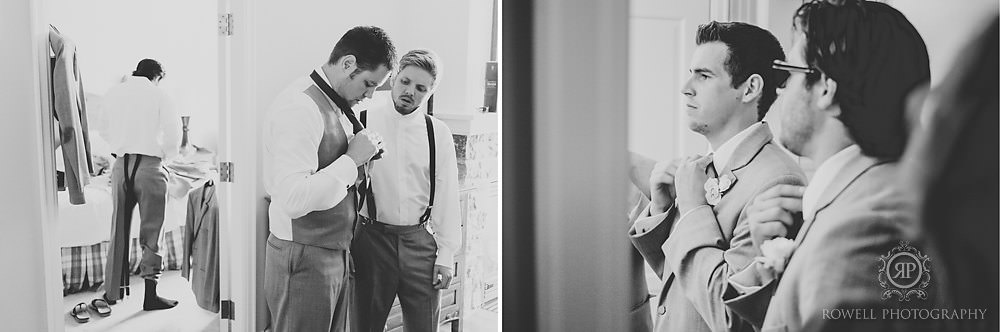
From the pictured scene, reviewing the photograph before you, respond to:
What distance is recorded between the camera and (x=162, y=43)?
8.32 ft

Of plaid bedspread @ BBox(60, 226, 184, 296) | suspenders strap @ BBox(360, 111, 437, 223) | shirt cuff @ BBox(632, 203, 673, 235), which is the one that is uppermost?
suspenders strap @ BBox(360, 111, 437, 223)

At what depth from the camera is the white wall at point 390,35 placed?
7.36ft

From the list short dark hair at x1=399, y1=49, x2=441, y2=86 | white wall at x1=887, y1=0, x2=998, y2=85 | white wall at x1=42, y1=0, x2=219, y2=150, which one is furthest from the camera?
white wall at x1=42, y1=0, x2=219, y2=150

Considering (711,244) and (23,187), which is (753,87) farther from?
(23,187)

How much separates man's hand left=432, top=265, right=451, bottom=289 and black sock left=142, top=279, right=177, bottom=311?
96 centimetres

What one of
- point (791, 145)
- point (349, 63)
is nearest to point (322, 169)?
point (349, 63)

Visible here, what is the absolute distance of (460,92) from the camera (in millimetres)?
2244

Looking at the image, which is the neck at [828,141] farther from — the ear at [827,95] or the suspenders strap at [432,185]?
the suspenders strap at [432,185]

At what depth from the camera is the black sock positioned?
2.64 metres

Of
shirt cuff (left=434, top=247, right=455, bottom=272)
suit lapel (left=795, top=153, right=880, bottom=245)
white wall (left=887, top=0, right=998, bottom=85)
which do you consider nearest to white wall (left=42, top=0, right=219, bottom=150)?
shirt cuff (left=434, top=247, right=455, bottom=272)

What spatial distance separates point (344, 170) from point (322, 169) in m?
0.07

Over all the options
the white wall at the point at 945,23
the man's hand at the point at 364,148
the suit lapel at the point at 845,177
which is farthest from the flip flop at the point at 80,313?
the white wall at the point at 945,23

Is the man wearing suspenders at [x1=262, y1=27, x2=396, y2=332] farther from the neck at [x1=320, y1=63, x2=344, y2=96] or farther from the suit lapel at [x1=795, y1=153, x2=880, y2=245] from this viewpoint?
the suit lapel at [x1=795, y1=153, x2=880, y2=245]

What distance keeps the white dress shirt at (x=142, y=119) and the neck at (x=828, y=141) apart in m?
1.89
